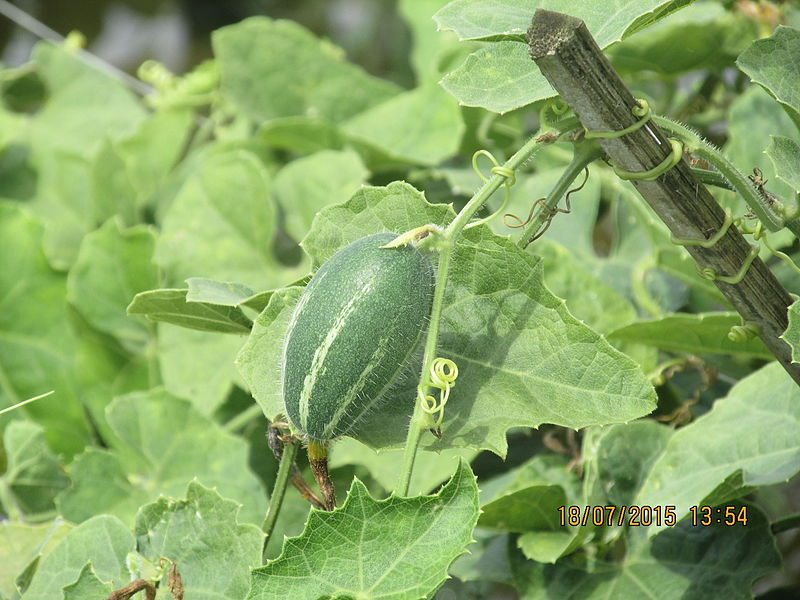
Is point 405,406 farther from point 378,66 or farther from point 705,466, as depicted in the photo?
point 378,66

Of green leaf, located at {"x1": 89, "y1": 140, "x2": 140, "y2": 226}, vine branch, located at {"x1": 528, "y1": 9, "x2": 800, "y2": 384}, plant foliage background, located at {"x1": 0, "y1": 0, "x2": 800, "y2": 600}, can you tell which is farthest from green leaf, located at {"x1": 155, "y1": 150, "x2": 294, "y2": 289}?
vine branch, located at {"x1": 528, "y1": 9, "x2": 800, "y2": 384}

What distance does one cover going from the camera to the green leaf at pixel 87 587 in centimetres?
92

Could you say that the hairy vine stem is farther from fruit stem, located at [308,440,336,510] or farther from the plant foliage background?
fruit stem, located at [308,440,336,510]

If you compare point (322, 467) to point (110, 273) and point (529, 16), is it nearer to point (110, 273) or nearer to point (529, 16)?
point (529, 16)

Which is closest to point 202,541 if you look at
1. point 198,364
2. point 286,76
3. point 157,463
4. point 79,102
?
point 157,463

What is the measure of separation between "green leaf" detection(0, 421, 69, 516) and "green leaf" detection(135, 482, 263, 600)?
16.5 inches

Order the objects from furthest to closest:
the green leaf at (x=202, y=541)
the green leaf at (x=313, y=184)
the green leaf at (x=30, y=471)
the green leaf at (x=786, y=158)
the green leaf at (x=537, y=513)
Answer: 1. the green leaf at (x=313, y=184)
2. the green leaf at (x=30, y=471)
3. the green leaf at (x=537, y=513)
4. the green leaf at (x=202, y=541)
5. the green leaf at (x=786, y=158)

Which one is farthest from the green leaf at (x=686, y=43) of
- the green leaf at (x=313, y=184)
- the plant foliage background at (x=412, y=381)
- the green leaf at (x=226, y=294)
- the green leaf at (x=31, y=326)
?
the green leaf at (x=31, y=326)

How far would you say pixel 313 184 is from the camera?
153cm

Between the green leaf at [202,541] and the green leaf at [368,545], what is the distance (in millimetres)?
164

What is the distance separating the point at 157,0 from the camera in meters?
4.04

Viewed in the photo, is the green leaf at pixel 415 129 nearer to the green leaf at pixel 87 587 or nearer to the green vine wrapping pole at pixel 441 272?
the green vine wrapping pole at pixel 441 272

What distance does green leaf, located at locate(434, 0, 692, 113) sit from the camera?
2.62 feet

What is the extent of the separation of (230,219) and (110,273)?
22cm
